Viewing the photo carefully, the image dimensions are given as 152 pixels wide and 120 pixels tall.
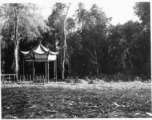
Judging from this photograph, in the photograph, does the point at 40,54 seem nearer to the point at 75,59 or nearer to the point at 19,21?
the point at 75,59

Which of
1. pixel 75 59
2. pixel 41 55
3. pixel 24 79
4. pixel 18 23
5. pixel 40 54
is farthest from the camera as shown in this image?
pixel 41 55

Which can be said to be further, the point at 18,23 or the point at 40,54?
the point at 40,54

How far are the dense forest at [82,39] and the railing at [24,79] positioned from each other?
23cm

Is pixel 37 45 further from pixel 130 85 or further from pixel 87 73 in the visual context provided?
pixel 130 85

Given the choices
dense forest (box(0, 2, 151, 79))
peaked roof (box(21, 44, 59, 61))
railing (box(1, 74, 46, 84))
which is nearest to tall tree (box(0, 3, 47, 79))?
dense forest (box(0, 2, 151, 79))

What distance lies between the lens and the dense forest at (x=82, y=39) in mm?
9641

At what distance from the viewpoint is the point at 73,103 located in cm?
859

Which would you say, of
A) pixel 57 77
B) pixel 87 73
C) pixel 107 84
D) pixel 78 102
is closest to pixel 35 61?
pixel 57 77

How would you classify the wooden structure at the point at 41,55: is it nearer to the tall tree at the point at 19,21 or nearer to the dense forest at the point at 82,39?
the dense forest at the point at 82,39

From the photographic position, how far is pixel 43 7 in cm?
927

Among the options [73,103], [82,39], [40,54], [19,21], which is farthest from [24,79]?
[82,39]

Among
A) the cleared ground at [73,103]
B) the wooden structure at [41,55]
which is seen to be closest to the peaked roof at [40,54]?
the wooden structure at [41,55]

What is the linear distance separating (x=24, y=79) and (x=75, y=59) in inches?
107

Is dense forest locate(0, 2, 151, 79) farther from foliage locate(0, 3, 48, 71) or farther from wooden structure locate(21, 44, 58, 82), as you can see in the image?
wooden structure locate(21, 44, 58, 82)
